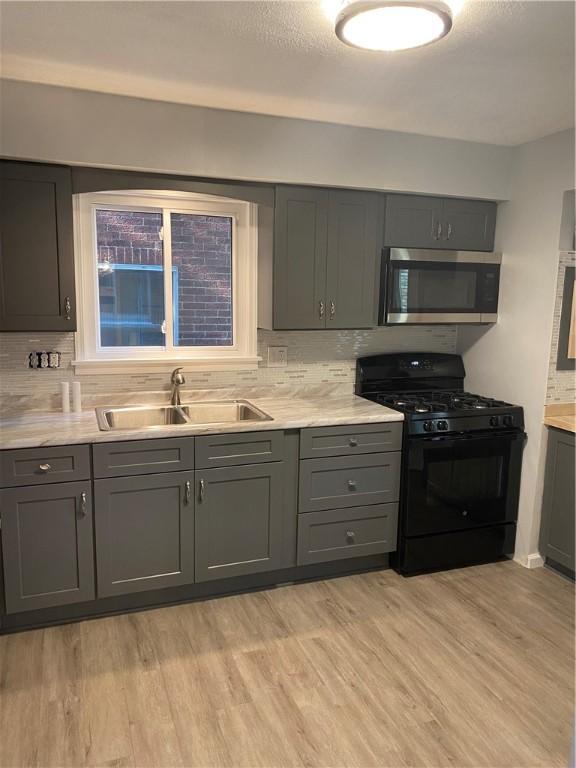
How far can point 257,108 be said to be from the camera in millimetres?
2750

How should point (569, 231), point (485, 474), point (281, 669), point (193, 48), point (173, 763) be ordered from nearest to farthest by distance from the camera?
→ point (173, 763), point (193, 48), point (281, 669), point (569, 231), point (485, 474)

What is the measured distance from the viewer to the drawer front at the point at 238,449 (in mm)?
2756

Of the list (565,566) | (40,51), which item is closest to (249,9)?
(40,51)

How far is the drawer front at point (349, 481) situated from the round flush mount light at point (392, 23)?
190cm

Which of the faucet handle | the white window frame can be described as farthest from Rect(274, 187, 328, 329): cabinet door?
the faucet handle

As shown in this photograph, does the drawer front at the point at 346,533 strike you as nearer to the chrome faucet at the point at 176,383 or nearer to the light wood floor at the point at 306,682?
the light wood floor at the point at 306,682

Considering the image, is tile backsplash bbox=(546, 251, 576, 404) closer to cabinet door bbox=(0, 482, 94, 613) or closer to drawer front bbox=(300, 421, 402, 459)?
drawer front bbox=(300, 421, 402, 459)

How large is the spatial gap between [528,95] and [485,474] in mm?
1963

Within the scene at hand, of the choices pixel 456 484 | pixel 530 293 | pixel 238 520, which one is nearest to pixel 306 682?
pixel 238 520

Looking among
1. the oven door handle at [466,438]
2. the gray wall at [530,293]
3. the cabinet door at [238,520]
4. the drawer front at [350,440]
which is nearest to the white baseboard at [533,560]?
the gray wall at [530,293]

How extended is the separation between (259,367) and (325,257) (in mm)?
771

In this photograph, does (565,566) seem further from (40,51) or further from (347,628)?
(40,51)

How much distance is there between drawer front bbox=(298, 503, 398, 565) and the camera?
10.00 ft

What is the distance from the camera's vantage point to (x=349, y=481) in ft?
10.1
